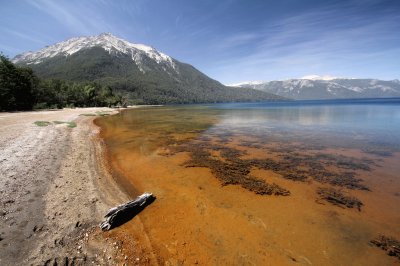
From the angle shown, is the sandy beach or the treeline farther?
the treeline

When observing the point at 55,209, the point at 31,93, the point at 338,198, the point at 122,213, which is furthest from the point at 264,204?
the point at 31,93

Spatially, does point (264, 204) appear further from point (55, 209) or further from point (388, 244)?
point (55, 209)

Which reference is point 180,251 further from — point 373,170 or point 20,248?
point 373,170

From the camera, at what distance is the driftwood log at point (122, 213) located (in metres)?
7.25

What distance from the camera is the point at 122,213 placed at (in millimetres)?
7832

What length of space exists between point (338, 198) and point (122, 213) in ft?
35.1

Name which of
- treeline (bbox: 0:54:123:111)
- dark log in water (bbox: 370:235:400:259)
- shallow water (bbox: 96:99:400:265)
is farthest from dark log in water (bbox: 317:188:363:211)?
treeline (bbox: 0:54:123:111)

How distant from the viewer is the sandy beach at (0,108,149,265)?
229 inches

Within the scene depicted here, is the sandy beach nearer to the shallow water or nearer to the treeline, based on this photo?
the shallow water

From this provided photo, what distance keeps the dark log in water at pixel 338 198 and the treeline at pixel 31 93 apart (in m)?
70.2

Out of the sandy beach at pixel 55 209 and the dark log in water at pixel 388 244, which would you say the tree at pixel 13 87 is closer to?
the sandy beach at pixel 55 209

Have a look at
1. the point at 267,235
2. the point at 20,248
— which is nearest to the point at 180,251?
the point at 267,235

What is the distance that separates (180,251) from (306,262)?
13.6 feet

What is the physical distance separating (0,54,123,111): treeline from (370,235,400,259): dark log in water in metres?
72.1
